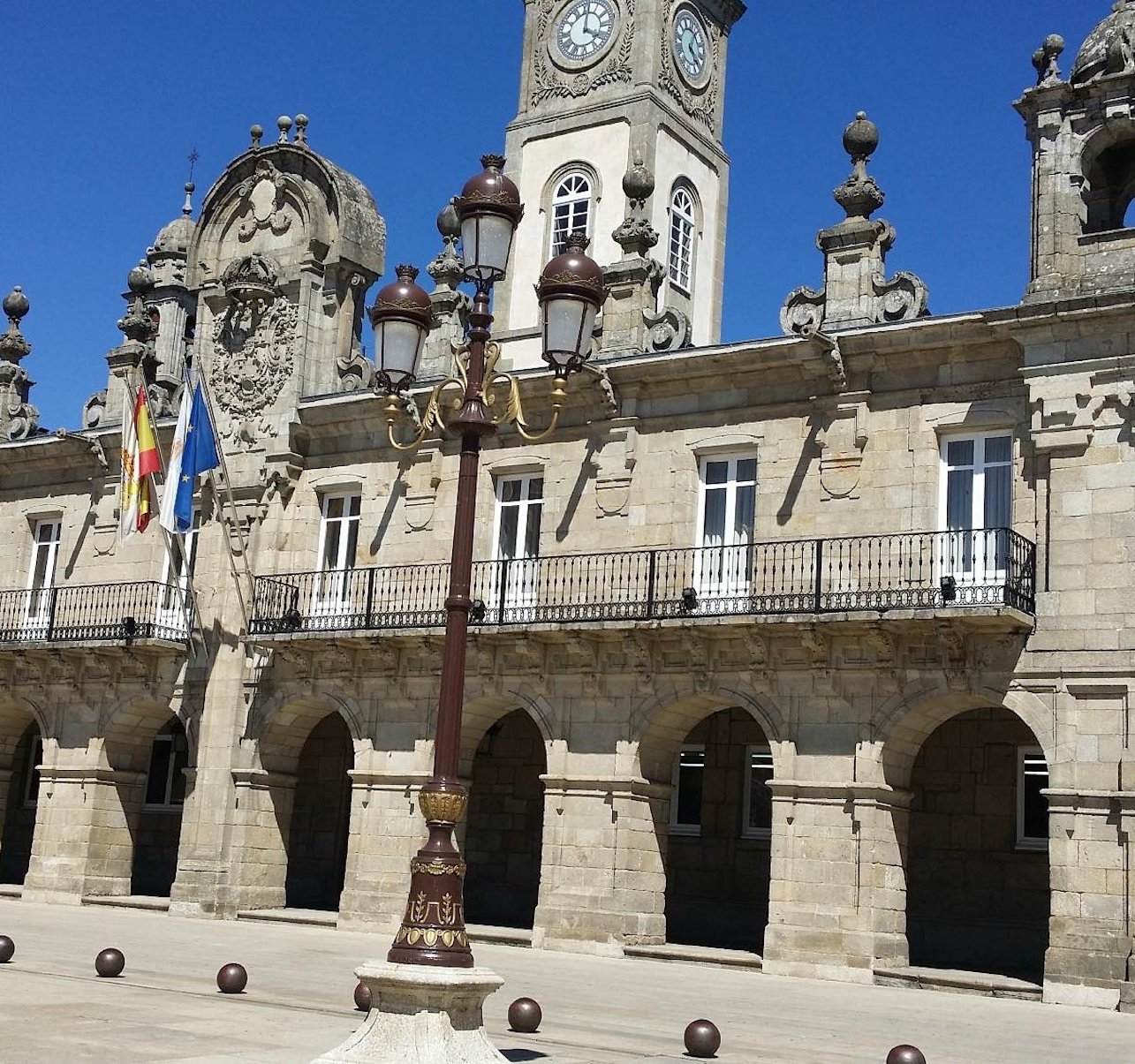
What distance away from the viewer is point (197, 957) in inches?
683

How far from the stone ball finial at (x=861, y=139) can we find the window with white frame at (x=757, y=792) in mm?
8341

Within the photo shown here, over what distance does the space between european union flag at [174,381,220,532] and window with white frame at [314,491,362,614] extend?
2.16 m

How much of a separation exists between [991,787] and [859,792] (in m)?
2.81

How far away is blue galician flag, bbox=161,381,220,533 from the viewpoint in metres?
23.6

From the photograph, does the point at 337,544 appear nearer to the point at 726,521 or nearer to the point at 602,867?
the point at 726,521

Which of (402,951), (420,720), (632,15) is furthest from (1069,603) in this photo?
(632,15)

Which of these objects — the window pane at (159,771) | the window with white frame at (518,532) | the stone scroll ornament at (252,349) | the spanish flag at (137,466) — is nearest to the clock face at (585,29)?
the stone scroll ornament at (252,349)

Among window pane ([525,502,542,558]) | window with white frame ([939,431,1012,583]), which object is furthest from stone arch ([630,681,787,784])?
window pane ([525,502,542,558])

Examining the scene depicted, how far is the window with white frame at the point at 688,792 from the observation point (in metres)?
23.6

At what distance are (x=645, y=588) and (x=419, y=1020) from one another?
12473 mm

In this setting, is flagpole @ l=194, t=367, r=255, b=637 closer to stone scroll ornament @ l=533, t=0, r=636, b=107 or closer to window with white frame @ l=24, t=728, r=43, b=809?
window with white frame @ l=24, t=728, r=43, b=809

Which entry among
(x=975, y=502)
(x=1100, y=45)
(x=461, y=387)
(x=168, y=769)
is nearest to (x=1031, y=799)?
(x=975, y=502)

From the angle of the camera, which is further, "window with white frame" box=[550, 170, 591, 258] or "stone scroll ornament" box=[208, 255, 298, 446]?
"window with white frame" box=[550, 170, 591, 258]

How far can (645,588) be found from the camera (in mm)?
21609
